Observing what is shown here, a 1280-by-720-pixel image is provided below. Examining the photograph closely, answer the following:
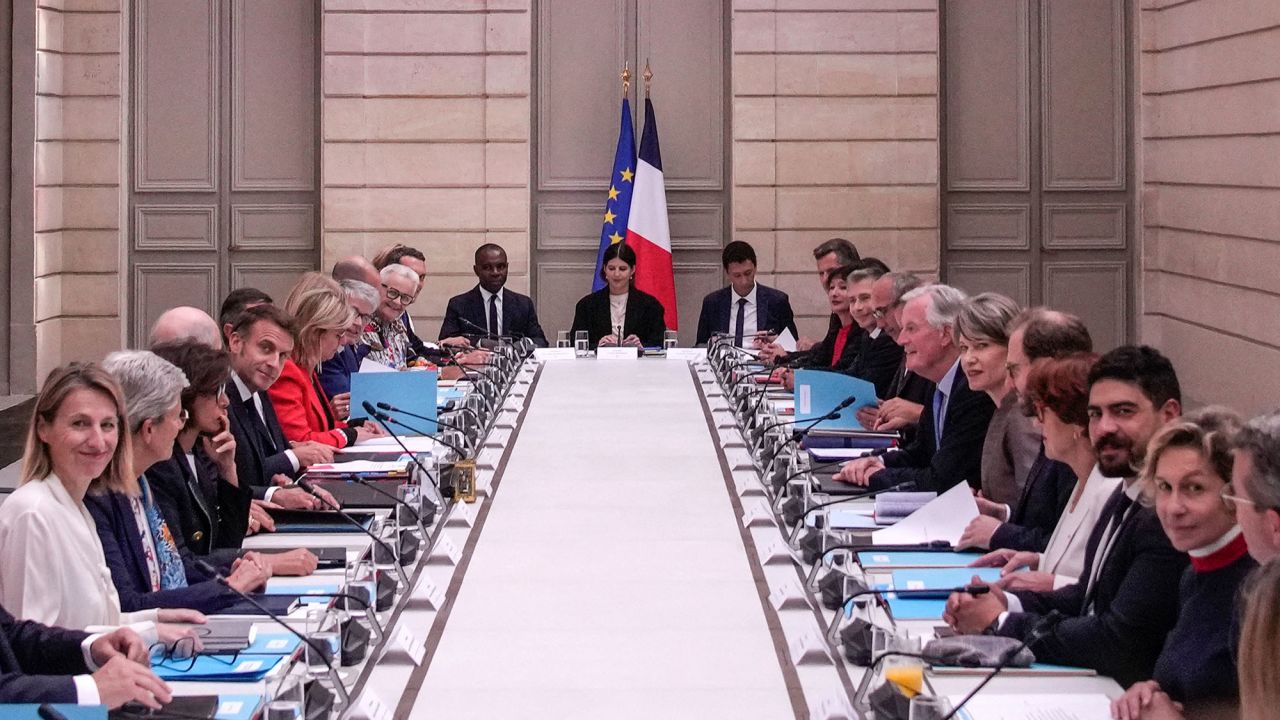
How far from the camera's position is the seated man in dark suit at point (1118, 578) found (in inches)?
116

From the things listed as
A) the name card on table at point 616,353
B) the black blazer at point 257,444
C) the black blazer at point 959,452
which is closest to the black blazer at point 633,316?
the name card on table at point 616,353

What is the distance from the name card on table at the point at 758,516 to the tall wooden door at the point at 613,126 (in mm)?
6819

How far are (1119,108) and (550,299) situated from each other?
383cm

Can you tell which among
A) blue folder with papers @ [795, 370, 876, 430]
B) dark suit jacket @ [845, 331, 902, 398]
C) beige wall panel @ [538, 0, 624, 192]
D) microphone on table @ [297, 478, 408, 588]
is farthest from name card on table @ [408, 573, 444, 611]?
beige wall panel @ [538, 0, 624, 192]

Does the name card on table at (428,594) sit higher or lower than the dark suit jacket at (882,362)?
lower

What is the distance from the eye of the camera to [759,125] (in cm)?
1091

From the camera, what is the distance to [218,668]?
2.98 m

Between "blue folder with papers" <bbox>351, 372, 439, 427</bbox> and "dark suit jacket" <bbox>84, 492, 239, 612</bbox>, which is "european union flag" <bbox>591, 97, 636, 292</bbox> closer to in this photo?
"blue folder with papers" <bbox>351, 372, 439, 427</bbox>

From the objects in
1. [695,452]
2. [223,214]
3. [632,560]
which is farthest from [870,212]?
[632,560]

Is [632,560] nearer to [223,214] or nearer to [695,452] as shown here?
[695,452]

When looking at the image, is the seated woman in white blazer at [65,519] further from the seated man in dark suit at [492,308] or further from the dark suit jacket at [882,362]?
the seated man in dark suit at [492,308]

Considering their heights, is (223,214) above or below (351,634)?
above

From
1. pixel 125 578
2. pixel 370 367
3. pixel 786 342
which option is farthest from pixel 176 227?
pixel 125 578

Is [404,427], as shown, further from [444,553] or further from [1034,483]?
[1034,483]
